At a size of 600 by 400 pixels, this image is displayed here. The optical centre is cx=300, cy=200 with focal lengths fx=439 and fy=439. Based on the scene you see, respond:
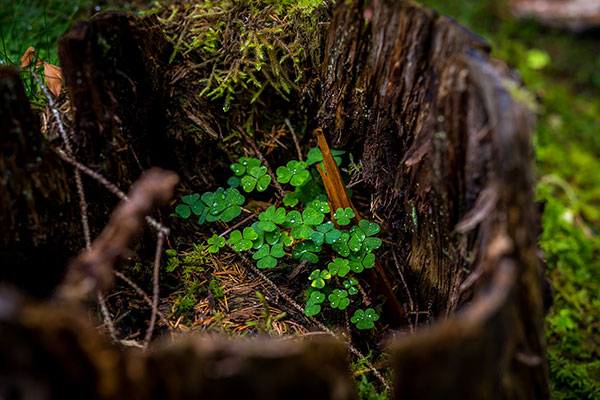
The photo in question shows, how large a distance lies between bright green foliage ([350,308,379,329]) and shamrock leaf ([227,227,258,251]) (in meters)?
0.62

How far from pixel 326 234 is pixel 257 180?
0.49 m

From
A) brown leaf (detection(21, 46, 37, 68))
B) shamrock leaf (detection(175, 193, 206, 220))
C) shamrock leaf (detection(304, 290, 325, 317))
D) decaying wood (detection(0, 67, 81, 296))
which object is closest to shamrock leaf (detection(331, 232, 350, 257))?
shamrock leaf (detection(304, 290, 325, 317))

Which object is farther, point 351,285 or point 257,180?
point 257,180

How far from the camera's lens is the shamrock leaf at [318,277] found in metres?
2.10

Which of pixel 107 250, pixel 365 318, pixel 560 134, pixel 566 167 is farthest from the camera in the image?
pixel 560 134

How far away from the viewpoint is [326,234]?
2.17m

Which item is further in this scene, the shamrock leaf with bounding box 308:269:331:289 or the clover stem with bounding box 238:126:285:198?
the clover stem with bounding box 238:126:285:198

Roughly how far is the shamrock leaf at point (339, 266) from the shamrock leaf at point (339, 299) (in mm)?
81

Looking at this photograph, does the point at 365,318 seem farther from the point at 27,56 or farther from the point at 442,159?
the point at 27,56

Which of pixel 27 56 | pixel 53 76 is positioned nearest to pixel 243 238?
pixel 53 76

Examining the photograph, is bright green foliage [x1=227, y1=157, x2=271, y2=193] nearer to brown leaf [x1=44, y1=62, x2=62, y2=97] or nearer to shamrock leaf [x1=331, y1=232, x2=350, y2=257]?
shamrock leaf [x1=331, y1=232, x2=350, y2=257]

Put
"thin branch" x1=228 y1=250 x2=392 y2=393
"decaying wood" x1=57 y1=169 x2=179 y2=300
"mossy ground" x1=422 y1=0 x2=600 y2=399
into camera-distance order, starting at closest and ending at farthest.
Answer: "decaying wood" x1=57 y1=169 x2=179 y2=300
"thin branch" x1=228 y1=250 x2=392 y2=393
"mossy ground" x1=422 y1=0 x2=600 y2=399

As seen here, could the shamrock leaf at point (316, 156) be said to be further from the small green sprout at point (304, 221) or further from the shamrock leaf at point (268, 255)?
the shamrock leaf at point (268, 255)

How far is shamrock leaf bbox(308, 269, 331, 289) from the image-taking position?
2098 mm
